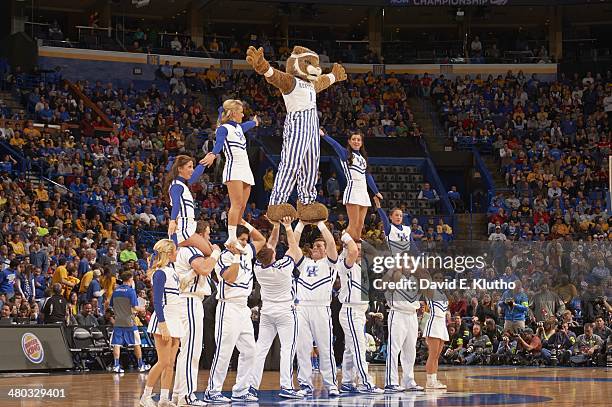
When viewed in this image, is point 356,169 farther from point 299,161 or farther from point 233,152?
point 299,161

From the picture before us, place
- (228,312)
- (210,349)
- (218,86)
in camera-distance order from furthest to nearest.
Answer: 1. (218,86)
2. (210,349)
3. (228,312)

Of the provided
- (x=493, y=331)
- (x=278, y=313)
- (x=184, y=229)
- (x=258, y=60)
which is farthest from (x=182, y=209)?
(x=493, y=331)

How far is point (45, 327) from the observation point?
18.2m

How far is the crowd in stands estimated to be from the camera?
64.1 feet

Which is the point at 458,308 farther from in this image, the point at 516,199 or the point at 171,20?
the point at 171,20

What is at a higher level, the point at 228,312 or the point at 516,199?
the point at 516,199

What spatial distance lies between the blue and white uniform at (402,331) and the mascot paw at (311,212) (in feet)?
13.6

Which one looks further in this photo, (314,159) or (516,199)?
(516,199)

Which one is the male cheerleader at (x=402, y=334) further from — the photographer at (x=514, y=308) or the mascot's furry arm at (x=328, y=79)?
the photographer at (x=514, y=308)

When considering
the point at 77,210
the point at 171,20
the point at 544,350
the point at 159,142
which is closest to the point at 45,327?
the point at 77,210

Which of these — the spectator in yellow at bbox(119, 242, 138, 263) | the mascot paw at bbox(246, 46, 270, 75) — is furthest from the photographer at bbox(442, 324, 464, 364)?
the mascot paw at bbox(246, 46, 270, 75)

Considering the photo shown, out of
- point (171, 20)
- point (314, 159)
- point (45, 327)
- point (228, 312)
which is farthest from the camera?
point (171, 20)

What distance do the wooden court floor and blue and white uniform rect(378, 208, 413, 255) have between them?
6.23 feet

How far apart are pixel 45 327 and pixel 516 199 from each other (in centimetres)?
1477
